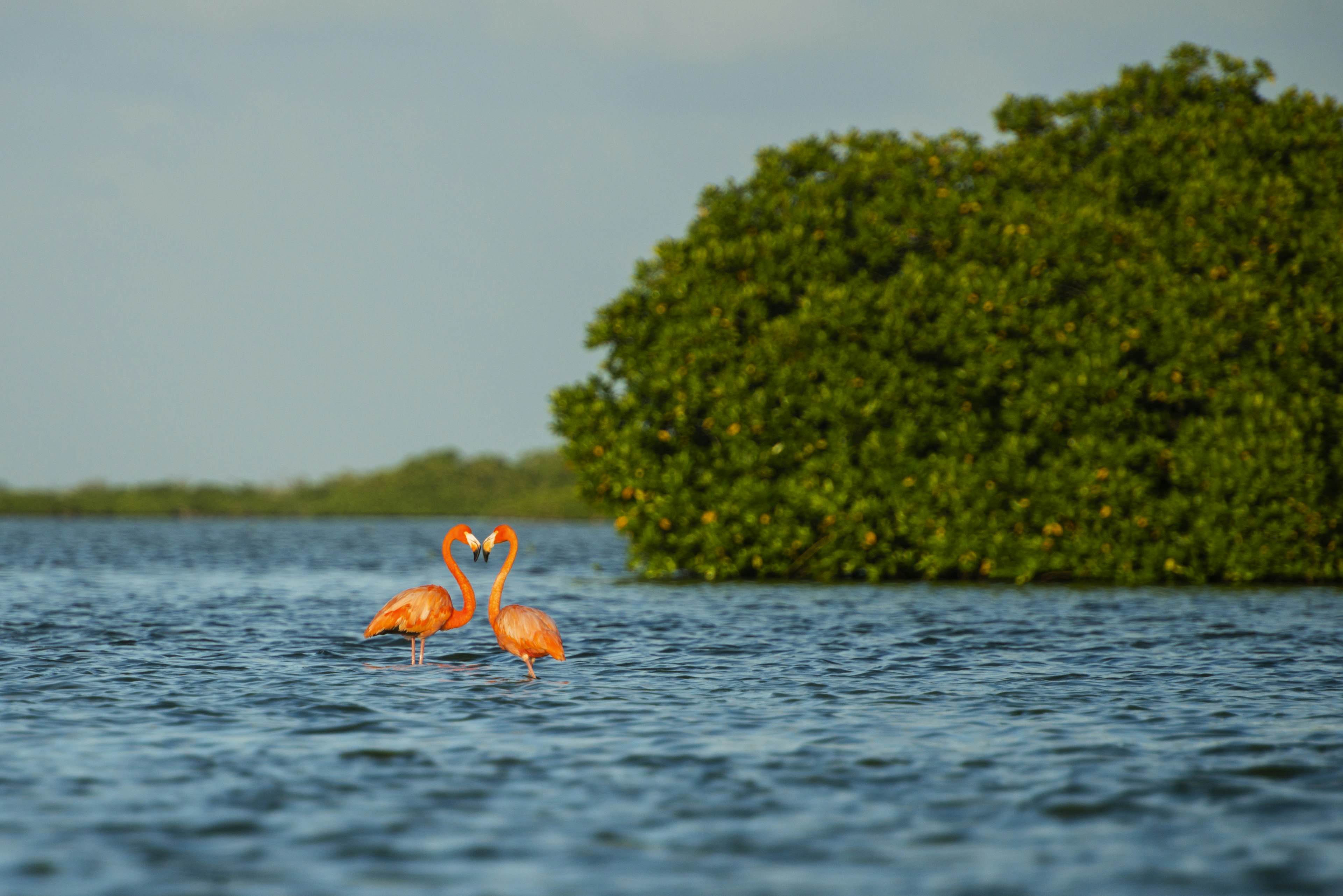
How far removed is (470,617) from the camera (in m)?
16.9

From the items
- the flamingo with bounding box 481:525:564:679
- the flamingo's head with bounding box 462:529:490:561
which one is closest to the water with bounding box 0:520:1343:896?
the flamingo with bounding box 481:525:564:679

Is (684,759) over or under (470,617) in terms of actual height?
under

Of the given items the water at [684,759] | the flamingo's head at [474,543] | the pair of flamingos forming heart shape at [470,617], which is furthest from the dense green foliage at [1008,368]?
the flamingo's head at [474,543]

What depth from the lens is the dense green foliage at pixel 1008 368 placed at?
30.0 m

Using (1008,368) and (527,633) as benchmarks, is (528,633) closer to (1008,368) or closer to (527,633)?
(527,633)

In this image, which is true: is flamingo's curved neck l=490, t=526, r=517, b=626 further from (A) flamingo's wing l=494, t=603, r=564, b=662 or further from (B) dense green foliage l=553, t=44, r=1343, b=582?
(B) dense green foliage l=553, t=44, r=1343, b=582

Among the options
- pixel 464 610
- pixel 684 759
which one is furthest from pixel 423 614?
pixel 684 759

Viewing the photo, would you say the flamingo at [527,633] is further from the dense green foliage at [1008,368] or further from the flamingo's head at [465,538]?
the dense green foliage at [1008,368]

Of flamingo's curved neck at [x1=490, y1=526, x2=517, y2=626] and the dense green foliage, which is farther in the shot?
the dense green foliage

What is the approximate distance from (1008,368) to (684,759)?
2222 cm

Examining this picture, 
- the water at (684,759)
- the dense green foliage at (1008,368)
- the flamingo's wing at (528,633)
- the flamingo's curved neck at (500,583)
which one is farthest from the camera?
the dense green foliage at (1008,368)

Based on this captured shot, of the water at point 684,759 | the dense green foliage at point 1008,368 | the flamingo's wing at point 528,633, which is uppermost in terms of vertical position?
the dense green foliage at point 1008,368

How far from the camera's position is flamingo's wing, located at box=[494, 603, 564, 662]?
1566cm

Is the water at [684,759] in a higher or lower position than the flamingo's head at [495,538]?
lower
